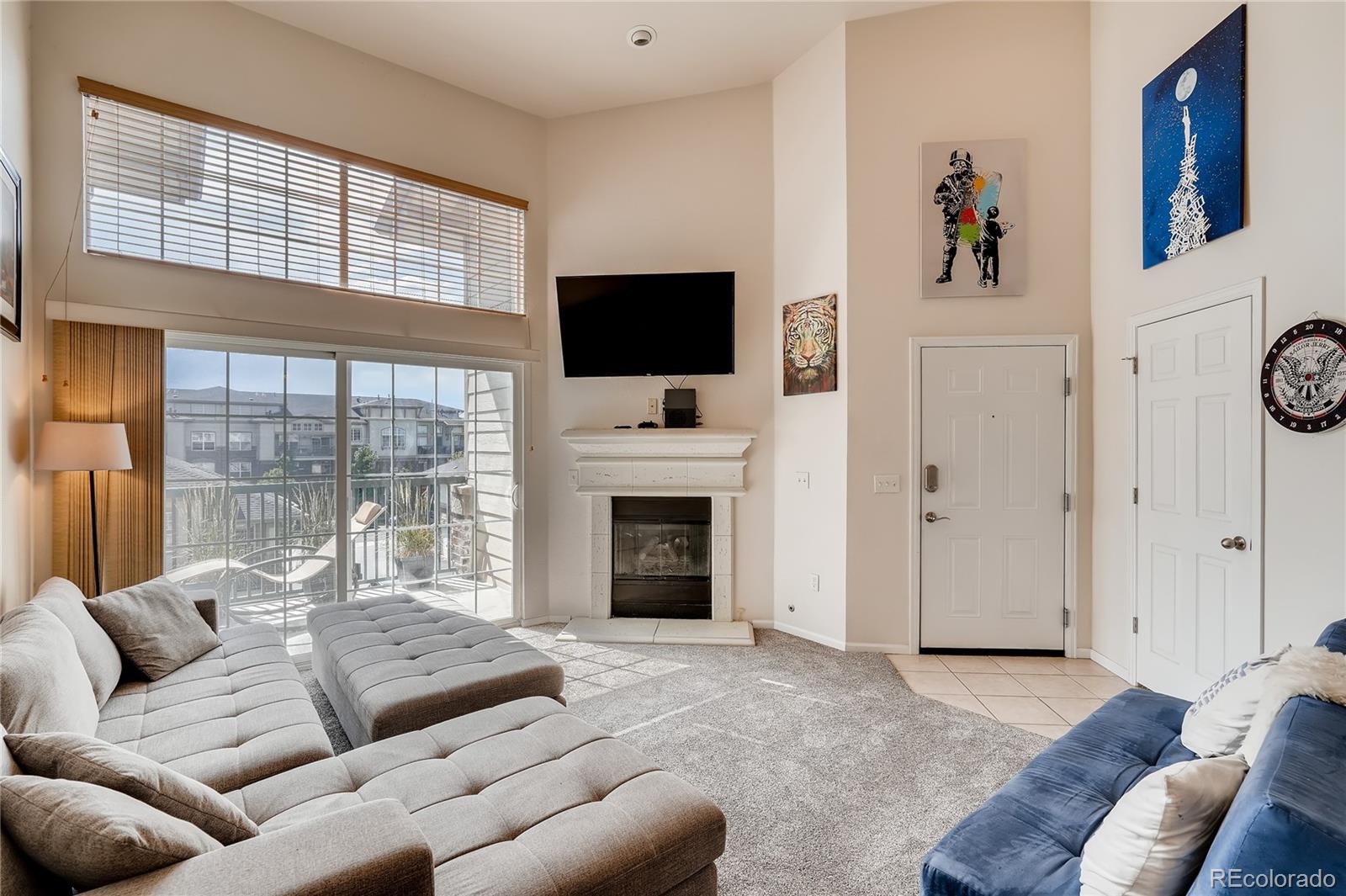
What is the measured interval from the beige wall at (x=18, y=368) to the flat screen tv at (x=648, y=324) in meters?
2.68

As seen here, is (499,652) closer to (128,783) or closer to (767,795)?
(767,795)

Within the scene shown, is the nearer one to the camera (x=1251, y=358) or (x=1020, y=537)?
(x=1251, y=358)

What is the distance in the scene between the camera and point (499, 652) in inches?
101

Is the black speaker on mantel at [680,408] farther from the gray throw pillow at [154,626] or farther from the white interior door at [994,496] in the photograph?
the gray throw pillow at [154,626]

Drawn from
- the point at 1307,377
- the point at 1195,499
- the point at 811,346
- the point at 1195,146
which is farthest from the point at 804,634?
the point at 1195,146

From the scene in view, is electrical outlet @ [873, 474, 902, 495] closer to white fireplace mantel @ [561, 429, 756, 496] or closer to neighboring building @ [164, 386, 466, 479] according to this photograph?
white fireplace mantel @ [561, 429, 756, 496]

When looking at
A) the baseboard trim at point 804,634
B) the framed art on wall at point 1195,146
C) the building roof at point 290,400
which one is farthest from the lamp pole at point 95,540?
the framed art on wall at point 1195,146

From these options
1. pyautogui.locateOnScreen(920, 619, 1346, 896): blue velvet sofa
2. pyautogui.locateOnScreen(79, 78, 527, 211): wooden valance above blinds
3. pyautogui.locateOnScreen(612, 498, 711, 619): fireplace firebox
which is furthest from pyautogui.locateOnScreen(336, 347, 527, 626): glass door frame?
pyautogui.locateOnScreen(920, 619, 1346, 896): blue velvet sofa

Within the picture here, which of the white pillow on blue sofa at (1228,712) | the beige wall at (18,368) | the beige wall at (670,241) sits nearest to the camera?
the white pillow on blue sofa at (1228,712)

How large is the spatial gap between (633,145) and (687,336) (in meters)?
1.58

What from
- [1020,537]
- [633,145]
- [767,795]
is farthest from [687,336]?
[767,795]

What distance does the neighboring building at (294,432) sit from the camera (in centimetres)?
318

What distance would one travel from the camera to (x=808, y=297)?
415cm

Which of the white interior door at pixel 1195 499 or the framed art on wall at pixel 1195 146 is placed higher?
the framed art on wall at pixel 1195 146
